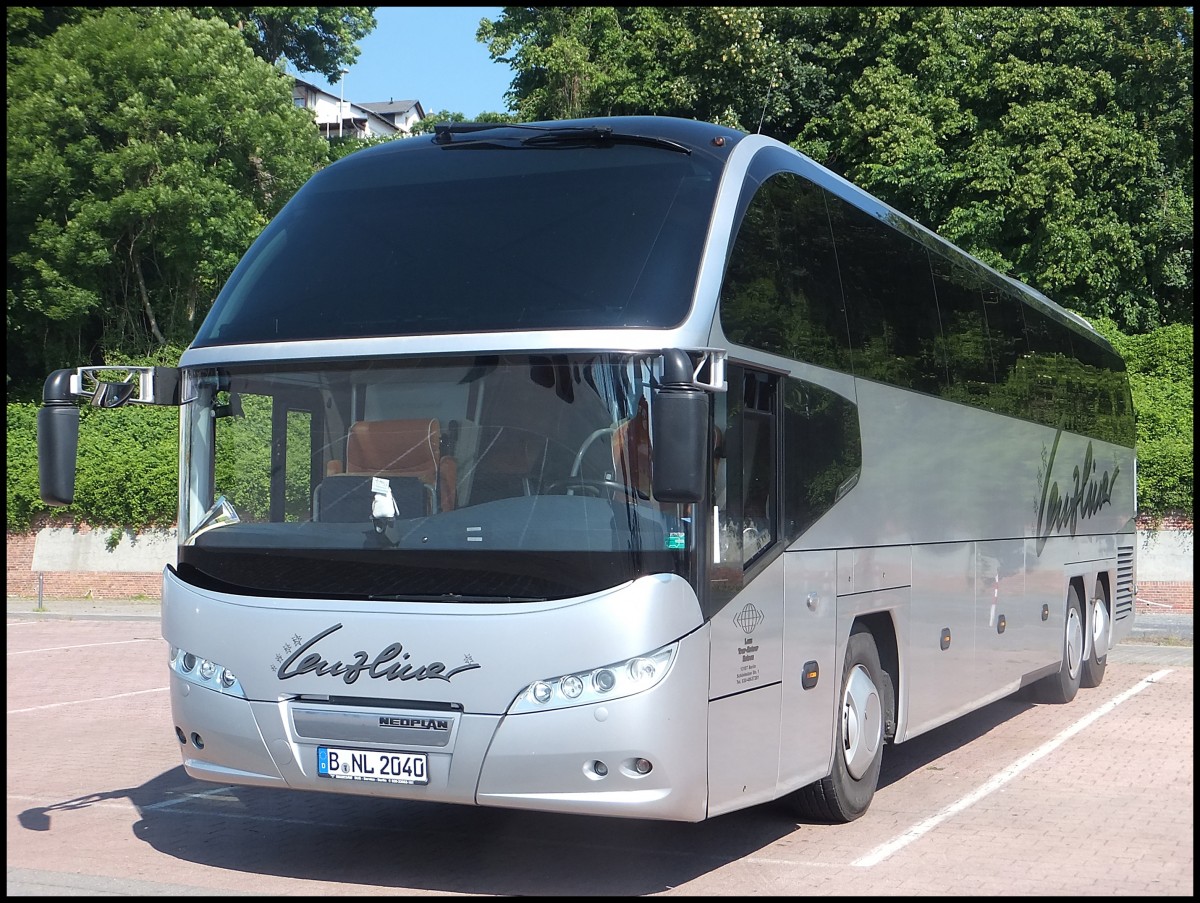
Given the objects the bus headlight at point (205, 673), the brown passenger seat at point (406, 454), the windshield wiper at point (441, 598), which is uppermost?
the brown passenger seat at point (406, 454)

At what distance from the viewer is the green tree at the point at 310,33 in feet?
153

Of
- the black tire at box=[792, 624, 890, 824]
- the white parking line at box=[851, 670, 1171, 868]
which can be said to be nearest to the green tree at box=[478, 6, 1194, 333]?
the white parking line at box=[851, 670, 1171, 868]

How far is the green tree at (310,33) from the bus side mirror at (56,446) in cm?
4145

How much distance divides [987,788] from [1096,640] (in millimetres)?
5963

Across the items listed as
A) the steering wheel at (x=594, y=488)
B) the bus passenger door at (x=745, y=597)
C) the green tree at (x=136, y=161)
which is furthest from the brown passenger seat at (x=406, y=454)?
the green tree at (x=136, y=161)

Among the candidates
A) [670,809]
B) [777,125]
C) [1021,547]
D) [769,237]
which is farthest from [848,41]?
[670,809]

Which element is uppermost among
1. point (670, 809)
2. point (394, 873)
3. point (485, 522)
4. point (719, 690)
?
point (485, 522)

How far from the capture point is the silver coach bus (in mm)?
6406

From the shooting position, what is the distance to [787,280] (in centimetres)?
783

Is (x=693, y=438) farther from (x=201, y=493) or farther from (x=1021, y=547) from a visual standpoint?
(x=1021, y=547)

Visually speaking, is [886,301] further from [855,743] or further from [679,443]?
[679,443]

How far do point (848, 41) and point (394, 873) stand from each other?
3166 centimetres

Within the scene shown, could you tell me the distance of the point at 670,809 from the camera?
6426 mm

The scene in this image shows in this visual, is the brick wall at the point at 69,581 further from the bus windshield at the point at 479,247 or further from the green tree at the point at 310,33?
the bus windshield at the point at 479,247
